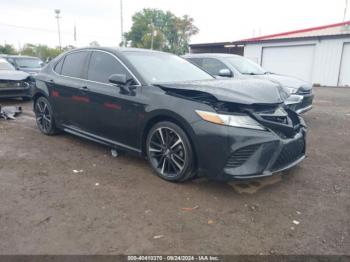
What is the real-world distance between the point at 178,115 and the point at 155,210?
1087 millimetres

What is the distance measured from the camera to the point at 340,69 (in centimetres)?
1833

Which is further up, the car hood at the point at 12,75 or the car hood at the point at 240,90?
the car hood at the point at 240,90

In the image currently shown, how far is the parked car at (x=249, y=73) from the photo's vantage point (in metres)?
6.80

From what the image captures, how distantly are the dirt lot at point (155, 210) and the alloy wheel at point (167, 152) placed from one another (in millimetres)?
176

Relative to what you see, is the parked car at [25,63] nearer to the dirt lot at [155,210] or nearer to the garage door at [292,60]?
the dirt lot at [155,210]

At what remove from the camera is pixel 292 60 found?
66.1ft

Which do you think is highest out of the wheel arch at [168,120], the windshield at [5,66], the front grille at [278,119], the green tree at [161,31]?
the green tree at [161,31]

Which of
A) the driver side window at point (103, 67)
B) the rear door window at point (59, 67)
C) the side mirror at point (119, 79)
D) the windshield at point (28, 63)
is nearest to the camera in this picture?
the side mirror at point (119, 79)

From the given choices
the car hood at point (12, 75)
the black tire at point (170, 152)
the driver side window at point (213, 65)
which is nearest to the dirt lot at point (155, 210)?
the black tire at point (170, 152)

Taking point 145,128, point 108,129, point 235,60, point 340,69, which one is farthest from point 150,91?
point 340,69

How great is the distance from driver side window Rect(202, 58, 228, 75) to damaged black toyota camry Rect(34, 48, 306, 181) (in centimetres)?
300

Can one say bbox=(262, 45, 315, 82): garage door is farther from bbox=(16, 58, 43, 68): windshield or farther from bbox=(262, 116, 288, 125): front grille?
bbox=(262, 116, 288, 125): front grille

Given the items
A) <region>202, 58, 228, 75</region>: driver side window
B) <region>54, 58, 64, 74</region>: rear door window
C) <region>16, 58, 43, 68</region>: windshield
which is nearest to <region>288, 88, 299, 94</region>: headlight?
<region>202, 58, 228, 75</region>: driver side window

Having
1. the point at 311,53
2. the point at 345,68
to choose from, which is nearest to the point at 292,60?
the point at 311,53
